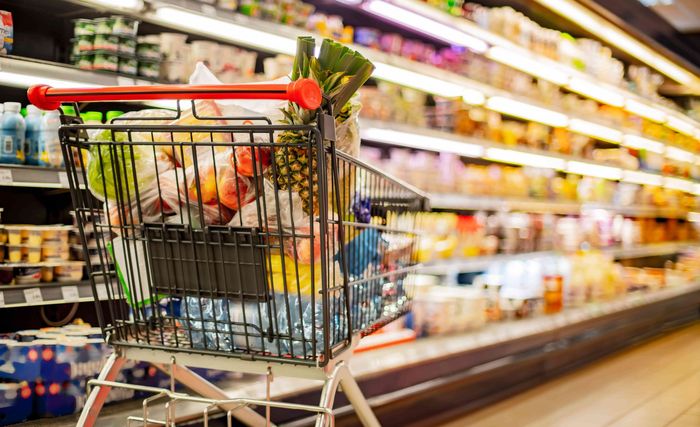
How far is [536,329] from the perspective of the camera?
3869 millimetres

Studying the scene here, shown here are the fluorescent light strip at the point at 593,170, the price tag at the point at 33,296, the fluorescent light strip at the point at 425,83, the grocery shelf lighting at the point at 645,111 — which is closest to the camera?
the price tag at the point at 33,296

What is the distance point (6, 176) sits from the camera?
77.4 inches

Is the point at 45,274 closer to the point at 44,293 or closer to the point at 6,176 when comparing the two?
the point at 44,293

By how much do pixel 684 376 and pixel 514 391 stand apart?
1252 millimetres

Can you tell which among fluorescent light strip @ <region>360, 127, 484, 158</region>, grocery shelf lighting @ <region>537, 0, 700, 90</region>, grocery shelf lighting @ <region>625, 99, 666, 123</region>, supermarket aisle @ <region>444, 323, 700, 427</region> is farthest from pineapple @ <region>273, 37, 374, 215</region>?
grocery shelf lighting @ <region>625, 99, 666, 123</region>

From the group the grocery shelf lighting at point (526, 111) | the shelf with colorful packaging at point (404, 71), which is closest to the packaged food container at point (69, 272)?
the shelf with colorful packaging at point (404, 71)

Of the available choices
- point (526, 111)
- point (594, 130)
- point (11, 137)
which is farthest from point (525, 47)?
point (11, 137)

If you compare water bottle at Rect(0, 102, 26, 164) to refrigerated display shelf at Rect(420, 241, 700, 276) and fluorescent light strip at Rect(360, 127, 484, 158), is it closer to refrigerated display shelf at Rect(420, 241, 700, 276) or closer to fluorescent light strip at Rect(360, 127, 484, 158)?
refrigerated display shelf at Rect(420, 241, 700, 276)

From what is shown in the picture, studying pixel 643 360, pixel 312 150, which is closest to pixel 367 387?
pixel 312 150

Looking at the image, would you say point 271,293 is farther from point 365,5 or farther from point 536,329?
point 536,329

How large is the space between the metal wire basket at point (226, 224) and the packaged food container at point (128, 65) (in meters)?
0.94

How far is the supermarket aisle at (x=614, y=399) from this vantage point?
10.4ft

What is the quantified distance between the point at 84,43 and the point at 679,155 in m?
6.64

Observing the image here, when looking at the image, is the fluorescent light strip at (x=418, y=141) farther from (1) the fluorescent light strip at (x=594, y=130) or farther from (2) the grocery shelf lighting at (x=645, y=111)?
(2) the grocery shelf lighting at (x=645, y=111)
